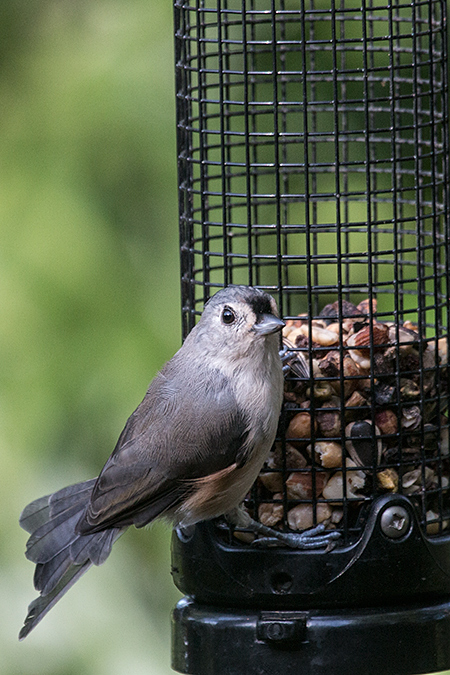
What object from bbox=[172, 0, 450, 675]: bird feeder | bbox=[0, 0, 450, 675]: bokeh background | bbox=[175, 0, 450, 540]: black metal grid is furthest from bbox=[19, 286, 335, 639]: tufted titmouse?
bbox=[0, 0, 450, 675]: bokeh background

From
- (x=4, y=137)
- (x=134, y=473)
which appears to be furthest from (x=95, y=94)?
(x=134, y=473)

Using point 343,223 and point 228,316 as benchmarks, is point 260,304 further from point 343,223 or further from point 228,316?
point 343,223

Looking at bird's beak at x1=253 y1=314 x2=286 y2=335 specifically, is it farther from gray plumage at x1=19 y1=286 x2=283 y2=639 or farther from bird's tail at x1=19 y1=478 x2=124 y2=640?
bird's tail at x1=19 y1=478 x2=124 y2=640

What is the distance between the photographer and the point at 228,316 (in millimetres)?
3387

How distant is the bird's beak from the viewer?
3203 millimetres

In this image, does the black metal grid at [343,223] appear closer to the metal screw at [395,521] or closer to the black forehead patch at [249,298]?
the metal screw at [395,521]

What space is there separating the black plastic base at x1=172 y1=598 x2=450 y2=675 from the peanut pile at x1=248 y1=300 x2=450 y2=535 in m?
0.32

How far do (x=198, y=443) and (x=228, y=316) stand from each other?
1.33 ft

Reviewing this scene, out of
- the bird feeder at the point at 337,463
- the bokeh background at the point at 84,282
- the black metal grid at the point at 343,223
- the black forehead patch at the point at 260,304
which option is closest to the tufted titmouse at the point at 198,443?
the black forehead patch at the point at 260,304

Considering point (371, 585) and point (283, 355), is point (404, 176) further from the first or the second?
point (371, 585)

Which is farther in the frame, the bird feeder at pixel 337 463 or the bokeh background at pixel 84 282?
the bokeh background at pixel 84 282

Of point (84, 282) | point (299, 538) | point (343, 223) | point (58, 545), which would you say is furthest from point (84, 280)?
point (299, 538)

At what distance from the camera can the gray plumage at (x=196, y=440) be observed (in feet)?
11.1

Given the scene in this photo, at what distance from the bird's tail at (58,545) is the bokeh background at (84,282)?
2.41 feet
